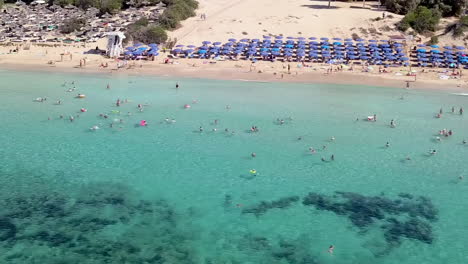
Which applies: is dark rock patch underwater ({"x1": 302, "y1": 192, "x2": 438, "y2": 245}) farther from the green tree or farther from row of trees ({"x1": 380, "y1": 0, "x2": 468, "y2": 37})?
the green tree

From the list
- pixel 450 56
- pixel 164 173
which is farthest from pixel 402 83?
pixel 164 173

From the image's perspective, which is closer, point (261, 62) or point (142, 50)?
point (261, 62)

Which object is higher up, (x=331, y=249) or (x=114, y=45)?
(x=114, y=45)

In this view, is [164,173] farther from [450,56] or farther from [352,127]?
[450,56]

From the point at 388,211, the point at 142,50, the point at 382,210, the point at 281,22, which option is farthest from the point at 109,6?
the point at 388,211

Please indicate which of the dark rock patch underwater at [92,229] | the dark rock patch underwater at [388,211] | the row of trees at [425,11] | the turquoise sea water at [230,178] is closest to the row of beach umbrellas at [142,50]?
the turquoise sea water at [230,178]

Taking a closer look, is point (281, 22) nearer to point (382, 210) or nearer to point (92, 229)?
point (382, 210)
